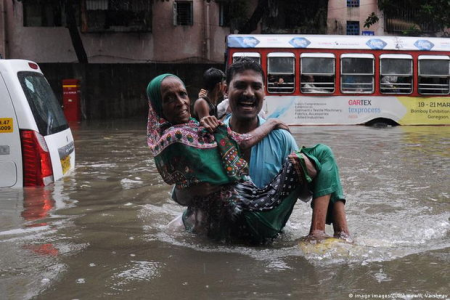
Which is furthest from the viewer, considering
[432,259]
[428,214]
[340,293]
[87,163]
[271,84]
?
[271,84]

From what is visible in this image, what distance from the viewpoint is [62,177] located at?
6.69 meters

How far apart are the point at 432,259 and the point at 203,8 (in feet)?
79.5

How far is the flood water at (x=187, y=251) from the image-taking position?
11.1ft

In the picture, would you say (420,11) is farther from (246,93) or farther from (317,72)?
(246,93)

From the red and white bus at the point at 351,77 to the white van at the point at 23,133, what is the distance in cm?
1125

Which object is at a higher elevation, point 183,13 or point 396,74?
point 183,13

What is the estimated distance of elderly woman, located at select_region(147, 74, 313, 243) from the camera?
155 inches

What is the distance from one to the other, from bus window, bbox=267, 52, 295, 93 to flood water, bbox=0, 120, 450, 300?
9.58 metres


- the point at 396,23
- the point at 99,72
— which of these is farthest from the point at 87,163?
the point at 396,23

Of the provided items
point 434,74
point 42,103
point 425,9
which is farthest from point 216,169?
point 425,9

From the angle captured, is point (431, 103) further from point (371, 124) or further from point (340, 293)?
point (340, 293)

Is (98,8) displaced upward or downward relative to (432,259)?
upward

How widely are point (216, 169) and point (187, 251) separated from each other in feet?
2.06

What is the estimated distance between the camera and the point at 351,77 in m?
17.9
